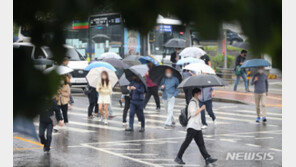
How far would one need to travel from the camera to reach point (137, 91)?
570 inches

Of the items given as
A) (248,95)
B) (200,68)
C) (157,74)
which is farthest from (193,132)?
(248,95)

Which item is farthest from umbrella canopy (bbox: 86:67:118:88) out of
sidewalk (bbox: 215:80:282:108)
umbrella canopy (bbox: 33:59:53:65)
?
umbrella canopy (bbox: 33:59:53:65)

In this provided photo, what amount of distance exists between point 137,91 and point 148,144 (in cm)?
216

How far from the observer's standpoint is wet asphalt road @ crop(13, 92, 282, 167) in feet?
35.4

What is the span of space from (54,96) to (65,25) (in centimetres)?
30

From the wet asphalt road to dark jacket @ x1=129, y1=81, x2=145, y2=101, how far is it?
Answer: 868 mm

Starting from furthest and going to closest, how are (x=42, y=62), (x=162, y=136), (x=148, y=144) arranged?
(x=162, y=136) → (x=148, y=144) → (x=42, y=62)

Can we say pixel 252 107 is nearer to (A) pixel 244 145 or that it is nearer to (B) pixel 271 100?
(B) pixel 271 100

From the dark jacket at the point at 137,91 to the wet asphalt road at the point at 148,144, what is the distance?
2.85 ft

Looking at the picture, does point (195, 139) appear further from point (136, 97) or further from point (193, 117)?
point (136, 97)

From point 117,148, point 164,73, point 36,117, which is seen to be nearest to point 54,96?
point 36,117

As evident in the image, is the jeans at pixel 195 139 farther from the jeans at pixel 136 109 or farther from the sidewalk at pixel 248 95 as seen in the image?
the sidewalk at pixel 248 95

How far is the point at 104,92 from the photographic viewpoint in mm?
15797

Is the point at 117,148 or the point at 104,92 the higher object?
the point at 104,92
